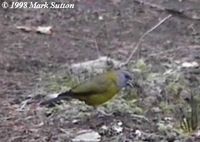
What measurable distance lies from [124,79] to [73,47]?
199 centimetres

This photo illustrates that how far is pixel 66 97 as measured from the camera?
205 inches

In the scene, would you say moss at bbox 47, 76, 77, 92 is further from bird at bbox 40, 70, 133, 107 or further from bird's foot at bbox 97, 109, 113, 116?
bird's foot at bbox 97, 109, 113, 116

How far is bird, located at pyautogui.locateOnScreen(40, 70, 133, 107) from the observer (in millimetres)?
5227

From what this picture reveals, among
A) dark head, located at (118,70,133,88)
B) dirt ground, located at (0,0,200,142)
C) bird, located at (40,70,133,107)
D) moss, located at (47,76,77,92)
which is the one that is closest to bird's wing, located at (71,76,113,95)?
bird, located at (40,70,133,107)

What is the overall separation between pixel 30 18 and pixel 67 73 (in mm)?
2013

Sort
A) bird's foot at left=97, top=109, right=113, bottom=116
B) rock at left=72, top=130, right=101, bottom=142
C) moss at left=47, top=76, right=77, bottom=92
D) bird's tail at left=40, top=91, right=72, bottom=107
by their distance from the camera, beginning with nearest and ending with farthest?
rock at left=72, top=130, right=101, bottom=142
bird's tail at left=40, top=91, right=72, bottom=107
bird's foot at left=97, top=109, right=113, bottom=116
moss at left=47, top=76, right=77, bottom=92

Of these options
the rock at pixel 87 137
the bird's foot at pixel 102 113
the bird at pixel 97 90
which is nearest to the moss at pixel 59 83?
the bird at pixel 97 90

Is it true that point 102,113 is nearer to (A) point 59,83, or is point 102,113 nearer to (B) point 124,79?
(B) point 124,79

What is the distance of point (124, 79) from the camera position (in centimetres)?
551

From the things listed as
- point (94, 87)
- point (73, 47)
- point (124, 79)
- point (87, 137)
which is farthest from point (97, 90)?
point (73, 47)

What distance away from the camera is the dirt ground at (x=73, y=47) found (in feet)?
17.3

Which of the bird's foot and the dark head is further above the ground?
the dark head

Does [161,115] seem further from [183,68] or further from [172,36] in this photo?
[172,36]

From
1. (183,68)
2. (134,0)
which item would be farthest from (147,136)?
(134,0)
